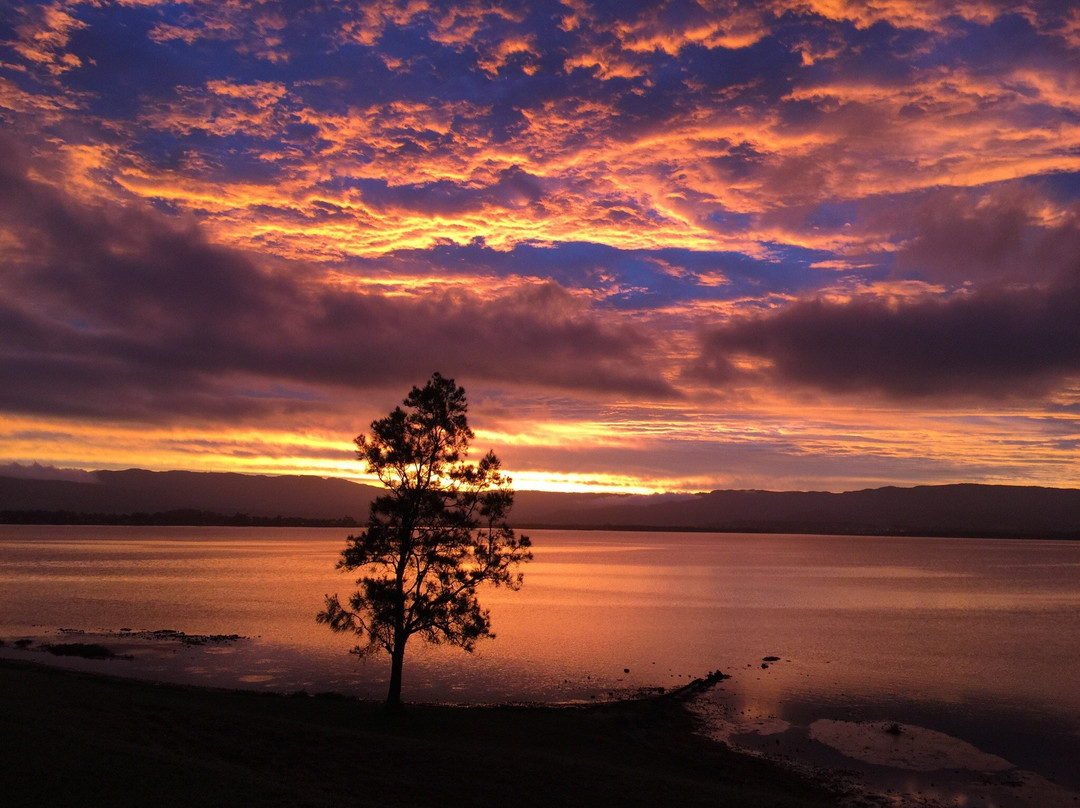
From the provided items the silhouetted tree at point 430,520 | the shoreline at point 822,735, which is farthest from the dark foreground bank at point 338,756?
the silhouetted tree at point 430,520

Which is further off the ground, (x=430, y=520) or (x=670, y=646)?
(x=430, y=520)

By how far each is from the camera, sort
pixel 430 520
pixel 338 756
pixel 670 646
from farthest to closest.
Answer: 1. pixel 670 646
2. pixel 430 520
3. pixel 338 756

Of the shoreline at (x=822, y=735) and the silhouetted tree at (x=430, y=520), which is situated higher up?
the silhouetted tree at (x=430, y=520)

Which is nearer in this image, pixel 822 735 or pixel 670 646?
pixel 822 735

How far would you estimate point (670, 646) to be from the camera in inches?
2697

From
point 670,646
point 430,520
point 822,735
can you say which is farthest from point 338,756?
point 670,646

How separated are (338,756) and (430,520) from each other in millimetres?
12431

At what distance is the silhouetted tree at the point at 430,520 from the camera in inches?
1403

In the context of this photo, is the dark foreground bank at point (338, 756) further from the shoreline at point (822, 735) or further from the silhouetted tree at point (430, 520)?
the silhouetted tree at point (430, 520)

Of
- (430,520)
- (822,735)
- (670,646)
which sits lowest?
(670,646)

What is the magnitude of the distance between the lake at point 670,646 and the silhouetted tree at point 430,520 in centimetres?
1152

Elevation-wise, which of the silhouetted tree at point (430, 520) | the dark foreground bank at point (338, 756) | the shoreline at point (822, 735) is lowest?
the shoreline at point (822, 735)

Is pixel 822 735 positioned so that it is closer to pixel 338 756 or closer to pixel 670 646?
pixel 338 756

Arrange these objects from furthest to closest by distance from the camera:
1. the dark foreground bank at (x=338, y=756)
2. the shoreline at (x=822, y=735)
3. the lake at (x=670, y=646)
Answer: the lake at (x=670, y=646) → the shoreline at (x=822, y=735) → the dark foreground bank at (x=338, y=756)
